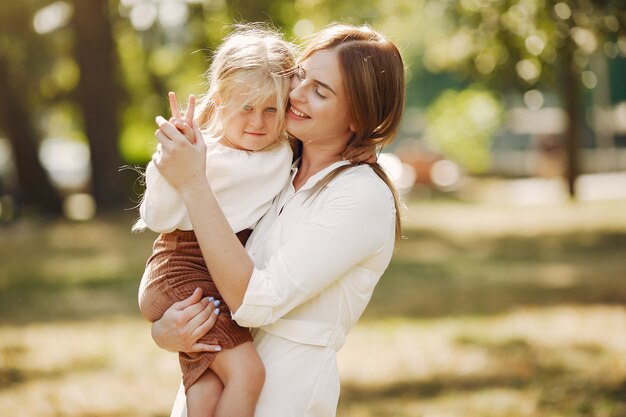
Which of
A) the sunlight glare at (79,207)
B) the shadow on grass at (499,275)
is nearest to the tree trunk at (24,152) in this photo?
the sunlight glare at (79,207)

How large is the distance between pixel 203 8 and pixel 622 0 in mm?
16264

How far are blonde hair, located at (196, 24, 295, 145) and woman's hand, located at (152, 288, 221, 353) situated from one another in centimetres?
60

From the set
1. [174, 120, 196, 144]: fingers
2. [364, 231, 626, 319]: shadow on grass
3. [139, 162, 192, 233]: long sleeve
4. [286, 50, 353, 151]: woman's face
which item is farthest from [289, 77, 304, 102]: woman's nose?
[364, 231, 626, 319]: shadow on grass

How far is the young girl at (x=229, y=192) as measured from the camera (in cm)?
272

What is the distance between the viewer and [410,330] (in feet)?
31.3

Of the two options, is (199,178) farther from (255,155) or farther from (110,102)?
(110,102)

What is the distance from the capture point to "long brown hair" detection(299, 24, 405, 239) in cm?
275

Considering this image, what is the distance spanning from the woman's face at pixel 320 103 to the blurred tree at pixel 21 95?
2099 cm

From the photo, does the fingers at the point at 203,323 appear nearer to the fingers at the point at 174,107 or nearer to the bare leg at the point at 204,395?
the bare leg at the point at 204,395

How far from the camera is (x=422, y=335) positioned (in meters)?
9.28

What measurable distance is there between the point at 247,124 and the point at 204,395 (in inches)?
34.1

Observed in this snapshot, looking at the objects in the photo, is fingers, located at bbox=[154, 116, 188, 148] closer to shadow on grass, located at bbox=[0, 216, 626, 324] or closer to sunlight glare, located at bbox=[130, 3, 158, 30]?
shadow on grass, located at bbox=[0, 216, 626, 324]

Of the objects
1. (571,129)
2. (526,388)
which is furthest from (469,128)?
(526,388)

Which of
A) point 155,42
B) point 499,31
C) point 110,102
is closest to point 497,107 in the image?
point 155,42
